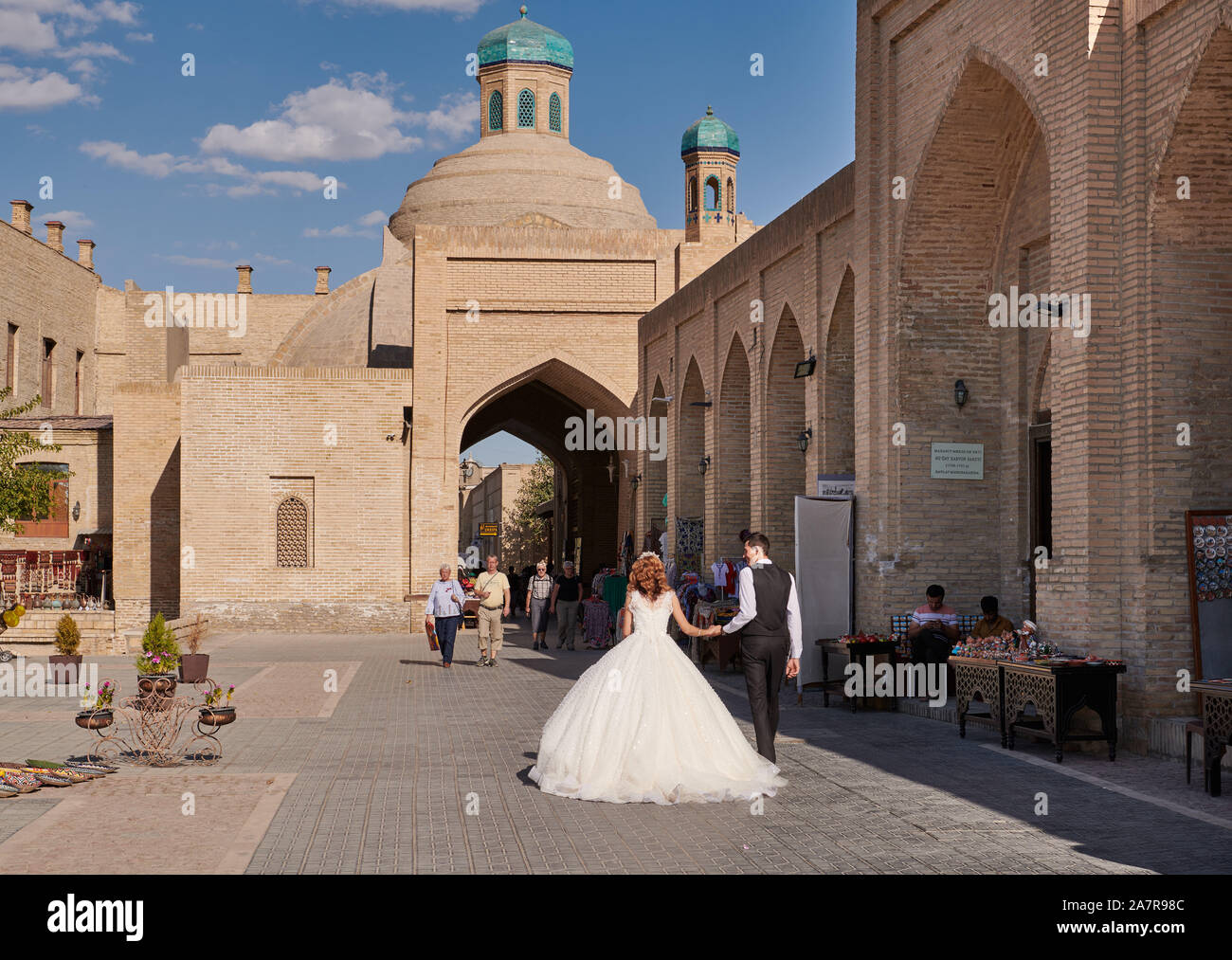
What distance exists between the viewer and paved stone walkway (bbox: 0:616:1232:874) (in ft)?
19.6

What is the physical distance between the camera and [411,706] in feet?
41.0

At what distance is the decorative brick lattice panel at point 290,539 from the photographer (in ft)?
84.1

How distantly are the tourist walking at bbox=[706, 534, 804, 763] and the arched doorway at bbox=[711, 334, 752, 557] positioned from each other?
1154cm

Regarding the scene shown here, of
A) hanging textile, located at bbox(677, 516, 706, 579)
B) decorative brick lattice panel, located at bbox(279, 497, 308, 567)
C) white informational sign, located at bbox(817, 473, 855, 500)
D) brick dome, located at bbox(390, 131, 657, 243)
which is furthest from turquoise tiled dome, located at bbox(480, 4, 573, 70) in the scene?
white informational sign, located at bbox(817, 473, 855, 500)

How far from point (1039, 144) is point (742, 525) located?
9.00m

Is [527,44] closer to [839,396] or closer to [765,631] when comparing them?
[839,396]

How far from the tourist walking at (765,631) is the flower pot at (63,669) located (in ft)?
28.5

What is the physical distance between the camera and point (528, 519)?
5344cm

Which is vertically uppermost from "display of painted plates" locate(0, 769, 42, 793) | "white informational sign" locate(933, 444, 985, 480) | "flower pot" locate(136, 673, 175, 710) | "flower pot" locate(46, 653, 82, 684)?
"white informational sign" locate(933, 444, 985, 480)

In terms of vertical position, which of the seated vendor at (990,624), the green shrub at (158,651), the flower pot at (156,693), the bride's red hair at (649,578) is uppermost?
the bride's red hair at (649,578)

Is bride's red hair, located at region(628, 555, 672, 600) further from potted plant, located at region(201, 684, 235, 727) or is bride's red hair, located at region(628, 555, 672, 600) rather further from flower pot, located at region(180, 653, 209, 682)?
flower pot, located at region(180, 653, 209, 682)

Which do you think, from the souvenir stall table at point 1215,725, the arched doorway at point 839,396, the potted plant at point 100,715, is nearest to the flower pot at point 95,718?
the potted plant at point 100,715

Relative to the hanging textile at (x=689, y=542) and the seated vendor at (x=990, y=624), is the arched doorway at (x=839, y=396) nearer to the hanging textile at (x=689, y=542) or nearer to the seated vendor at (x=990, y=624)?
the seated vendor at (x=990, y=624)
